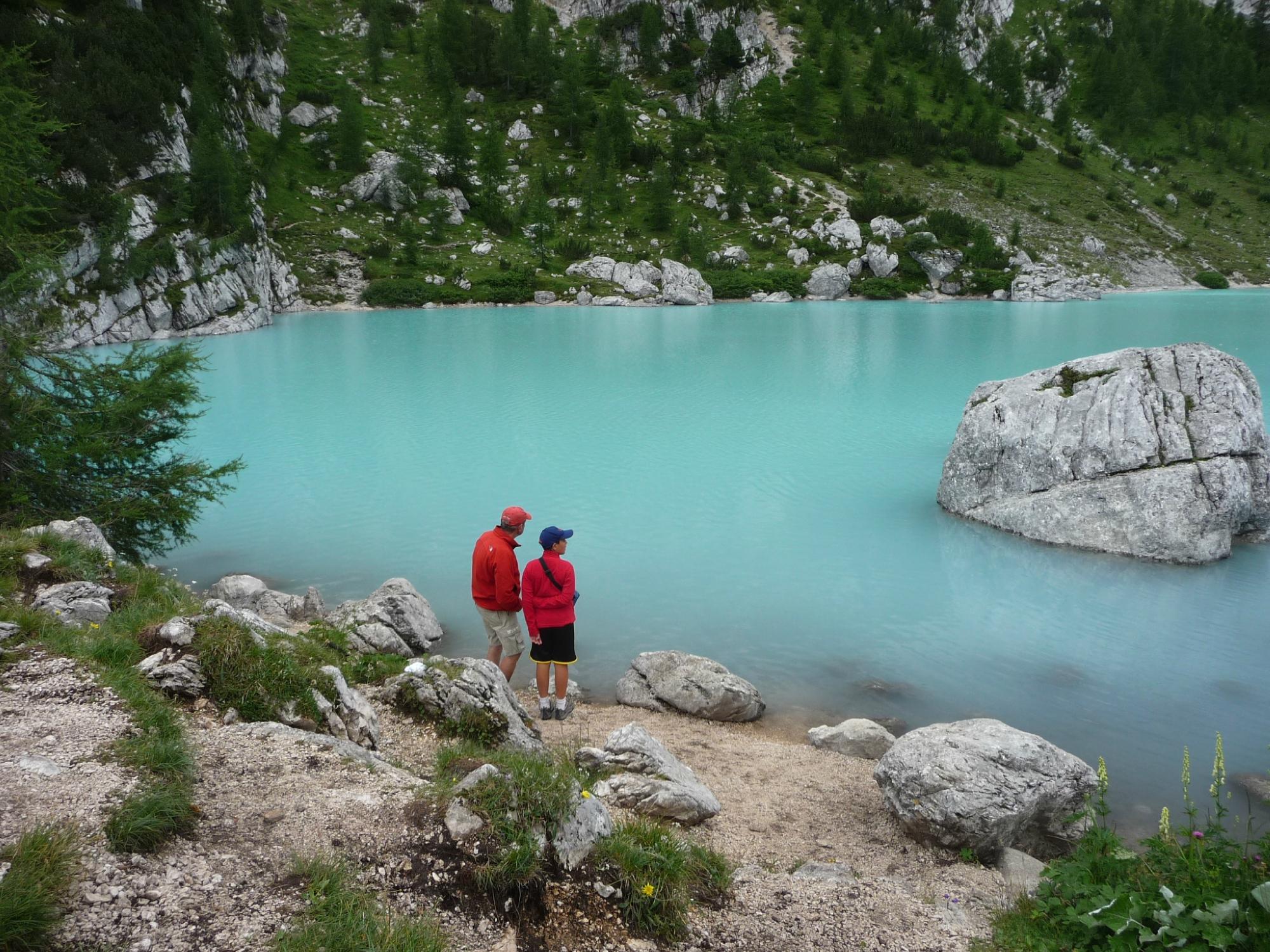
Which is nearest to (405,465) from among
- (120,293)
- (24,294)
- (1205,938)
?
(24,294)

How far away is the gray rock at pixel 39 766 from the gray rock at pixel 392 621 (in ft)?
16.4

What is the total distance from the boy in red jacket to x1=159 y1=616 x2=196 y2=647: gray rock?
3.47 m

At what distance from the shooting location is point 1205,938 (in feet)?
12.3

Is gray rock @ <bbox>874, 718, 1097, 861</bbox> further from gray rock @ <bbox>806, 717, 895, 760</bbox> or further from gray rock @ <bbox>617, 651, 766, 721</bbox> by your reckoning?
gray rock @ <bbox>617, 651, 766, 721</bbox>

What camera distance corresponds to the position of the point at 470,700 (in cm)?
736

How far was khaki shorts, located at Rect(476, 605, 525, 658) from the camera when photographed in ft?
31.2

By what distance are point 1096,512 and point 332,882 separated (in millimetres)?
15611

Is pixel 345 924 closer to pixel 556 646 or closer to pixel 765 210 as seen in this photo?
pixel 556 646

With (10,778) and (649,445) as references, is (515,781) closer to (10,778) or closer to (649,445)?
(10,778)

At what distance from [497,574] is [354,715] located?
2.64 meters

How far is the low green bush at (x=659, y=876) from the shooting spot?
4.56 m

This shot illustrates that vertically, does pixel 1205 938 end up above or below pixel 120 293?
below

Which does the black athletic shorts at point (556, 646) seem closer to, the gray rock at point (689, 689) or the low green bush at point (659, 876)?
the gray rock at point (689, 689)

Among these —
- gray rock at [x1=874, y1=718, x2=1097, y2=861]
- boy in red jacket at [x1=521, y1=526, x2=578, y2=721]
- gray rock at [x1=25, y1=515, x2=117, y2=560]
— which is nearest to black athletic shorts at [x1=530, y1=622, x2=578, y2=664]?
boy in red jacket at [x1=521, y1=526, x2=578, y2=721]
